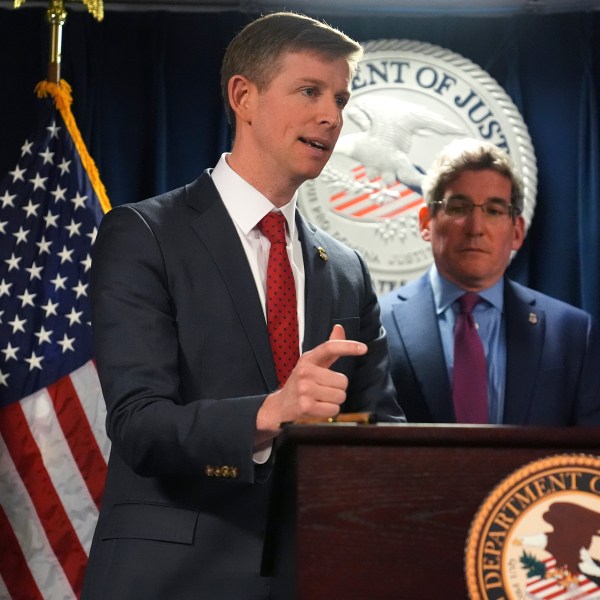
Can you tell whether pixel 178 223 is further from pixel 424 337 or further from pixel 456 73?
pixel 456 73

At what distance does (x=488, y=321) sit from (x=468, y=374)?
224mm

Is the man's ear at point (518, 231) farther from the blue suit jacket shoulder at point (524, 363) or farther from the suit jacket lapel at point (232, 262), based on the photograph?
the suit jacket lapel at point (232, 262)

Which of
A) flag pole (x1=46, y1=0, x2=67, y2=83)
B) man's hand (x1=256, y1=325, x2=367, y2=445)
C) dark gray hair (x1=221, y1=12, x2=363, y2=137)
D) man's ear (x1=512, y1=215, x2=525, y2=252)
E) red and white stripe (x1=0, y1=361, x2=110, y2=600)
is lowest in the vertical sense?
red and white stripe (x1=0, y1=361, x2=110, y2=600)

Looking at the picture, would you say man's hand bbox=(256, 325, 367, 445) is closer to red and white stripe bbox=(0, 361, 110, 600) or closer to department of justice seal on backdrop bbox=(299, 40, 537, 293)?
red and white stripe bbox=(0, 361, 110, 600)

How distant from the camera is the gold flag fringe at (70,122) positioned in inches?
149

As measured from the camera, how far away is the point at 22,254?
3670 millimetres

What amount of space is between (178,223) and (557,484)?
3.59 feet

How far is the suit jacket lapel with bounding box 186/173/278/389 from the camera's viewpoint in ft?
6.84

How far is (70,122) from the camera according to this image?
3.82 meters

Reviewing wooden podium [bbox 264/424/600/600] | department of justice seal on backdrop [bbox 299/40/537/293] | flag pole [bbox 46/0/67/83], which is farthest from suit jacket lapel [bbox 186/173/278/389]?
department of justice seal on backdrop [bbox 299/40/537/293]

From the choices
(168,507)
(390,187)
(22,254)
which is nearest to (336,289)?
(168,507)

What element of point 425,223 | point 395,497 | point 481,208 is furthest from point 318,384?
point 425,223

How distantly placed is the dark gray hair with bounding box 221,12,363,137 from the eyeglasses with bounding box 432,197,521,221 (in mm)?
1051

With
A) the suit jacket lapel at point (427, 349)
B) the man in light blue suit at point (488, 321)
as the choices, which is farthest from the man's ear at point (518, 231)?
the suit jacket lapel at point (427, 349)
